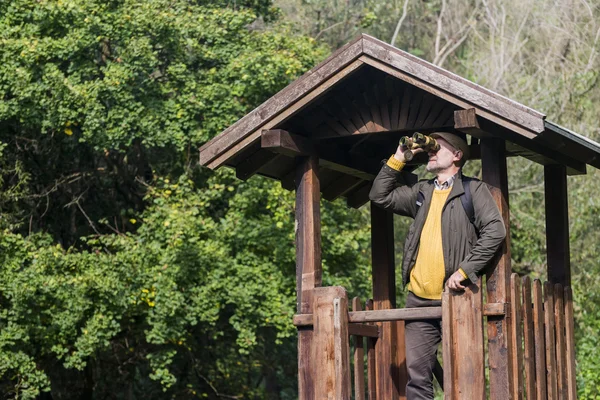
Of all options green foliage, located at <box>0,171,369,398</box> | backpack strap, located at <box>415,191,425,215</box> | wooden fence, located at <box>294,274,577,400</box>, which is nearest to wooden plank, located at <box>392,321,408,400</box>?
wooden fence, located at <box>294,274,577,400</box>

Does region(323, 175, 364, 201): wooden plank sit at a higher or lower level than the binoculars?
higher

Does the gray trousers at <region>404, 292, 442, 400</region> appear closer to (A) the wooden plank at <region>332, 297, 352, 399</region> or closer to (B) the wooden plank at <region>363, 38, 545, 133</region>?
(A) the wooden plank at <region>332, 297, 352, 399</region>

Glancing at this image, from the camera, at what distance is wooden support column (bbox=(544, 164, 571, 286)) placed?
9117 mm

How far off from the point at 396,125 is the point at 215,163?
1370mm

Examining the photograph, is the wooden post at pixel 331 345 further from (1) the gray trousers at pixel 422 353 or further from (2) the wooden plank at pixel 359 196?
(2) the wooden plank at pixel 359 196

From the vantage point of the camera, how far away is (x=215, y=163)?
325 inches

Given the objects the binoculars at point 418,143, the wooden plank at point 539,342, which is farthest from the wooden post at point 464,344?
the binoculars at point 418,143

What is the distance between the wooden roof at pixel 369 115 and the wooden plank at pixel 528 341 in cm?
104

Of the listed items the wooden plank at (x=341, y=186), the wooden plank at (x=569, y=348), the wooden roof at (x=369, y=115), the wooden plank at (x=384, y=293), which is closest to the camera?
the wooden roof at (x=369, y=115)

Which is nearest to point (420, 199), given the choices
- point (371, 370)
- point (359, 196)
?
point (371, 370)

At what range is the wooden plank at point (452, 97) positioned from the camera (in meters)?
7.17

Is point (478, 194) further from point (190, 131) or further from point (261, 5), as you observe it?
point (261, 5)

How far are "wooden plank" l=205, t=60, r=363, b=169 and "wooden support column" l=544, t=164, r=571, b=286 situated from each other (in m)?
2.24

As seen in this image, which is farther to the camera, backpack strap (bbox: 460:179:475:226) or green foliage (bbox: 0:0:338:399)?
green foliage (bbox: 0:0:338:399)
